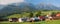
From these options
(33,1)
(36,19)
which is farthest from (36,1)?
(36,19)

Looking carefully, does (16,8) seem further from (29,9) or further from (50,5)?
(50,5)

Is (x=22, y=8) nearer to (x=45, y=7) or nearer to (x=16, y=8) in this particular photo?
(x=16, y=8)

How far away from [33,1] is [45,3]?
9cm

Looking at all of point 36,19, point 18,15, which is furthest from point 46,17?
→ point 18,15

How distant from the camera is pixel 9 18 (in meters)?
0.83

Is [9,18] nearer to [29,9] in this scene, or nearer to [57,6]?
[29,9]

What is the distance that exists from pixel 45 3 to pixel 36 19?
0.13m

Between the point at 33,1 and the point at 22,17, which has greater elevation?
the point at 33,1

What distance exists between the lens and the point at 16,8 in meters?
0.83

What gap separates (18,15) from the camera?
83 centimetres

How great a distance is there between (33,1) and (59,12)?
20 cm

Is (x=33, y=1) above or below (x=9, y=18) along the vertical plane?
above

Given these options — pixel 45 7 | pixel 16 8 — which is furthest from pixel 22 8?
pixel 45 7

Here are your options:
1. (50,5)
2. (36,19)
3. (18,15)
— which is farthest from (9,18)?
(50,5)
